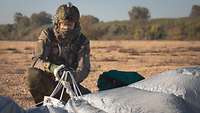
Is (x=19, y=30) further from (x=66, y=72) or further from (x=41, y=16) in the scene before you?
(x=66, y=72)

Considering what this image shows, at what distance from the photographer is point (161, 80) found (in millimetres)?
3701

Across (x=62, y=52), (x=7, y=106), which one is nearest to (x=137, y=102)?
(x=7, y=106)

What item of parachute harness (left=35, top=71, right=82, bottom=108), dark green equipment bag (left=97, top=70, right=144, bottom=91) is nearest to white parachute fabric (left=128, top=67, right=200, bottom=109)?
parachute harness (left=35, top=71, right=82, bottom=108)

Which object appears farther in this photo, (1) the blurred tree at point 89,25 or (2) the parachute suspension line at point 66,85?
(1) the blurred tree at point 89,25

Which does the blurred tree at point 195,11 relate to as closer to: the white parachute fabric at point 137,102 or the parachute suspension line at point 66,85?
the parachute suspension line at point 66,85

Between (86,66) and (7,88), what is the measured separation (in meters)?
4.32

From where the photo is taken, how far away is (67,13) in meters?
4.70

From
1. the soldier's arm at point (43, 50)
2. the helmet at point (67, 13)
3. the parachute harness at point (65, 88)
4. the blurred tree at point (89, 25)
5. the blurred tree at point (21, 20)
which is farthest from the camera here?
the blurred tree at point (21, 20)

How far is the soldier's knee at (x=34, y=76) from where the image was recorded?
487 centimetres

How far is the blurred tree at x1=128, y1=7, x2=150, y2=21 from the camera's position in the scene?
159 feet

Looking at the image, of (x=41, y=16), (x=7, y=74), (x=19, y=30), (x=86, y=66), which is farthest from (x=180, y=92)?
(x=41, y=16)

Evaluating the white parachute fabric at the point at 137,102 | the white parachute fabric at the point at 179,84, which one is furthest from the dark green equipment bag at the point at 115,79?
the white parachute fabric at the point at 137,102

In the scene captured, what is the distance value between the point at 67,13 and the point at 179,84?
1449 mm

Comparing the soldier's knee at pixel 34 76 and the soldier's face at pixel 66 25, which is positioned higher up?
the soldier's face at pixel 66 25
